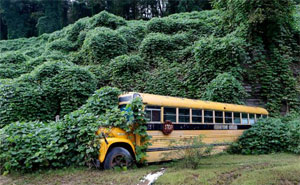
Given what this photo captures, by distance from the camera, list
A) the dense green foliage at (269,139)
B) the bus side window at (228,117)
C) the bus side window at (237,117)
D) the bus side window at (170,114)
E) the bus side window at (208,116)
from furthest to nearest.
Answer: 1. the bus side window at (237,117)
2. the bus side window at (228,117)
3. the dense green foliage at (269,139)
4. the bus side window at (208,116)
5. the bus side window at (170,114)

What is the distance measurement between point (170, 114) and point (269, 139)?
16.2 feet

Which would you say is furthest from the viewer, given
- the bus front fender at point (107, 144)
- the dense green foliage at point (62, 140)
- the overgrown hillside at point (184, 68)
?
the overgrown hillside at point (184, 68)

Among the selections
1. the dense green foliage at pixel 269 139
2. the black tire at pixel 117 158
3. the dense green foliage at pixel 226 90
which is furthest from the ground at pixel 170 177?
the dense green foliage at pixel 226 90

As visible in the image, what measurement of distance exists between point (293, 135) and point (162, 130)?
5.80m

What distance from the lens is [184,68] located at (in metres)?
17.0

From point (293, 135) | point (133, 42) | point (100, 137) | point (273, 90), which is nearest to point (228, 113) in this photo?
point (293, 135)

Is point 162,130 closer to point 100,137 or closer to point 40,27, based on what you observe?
point 100,137

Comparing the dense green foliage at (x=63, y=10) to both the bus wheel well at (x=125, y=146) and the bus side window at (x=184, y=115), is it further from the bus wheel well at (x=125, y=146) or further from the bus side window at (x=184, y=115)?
the bus wheel well at (x=125, y=146)

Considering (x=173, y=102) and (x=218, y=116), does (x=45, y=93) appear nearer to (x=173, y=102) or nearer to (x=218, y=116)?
(x=173, y=102)

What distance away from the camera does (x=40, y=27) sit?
40781 mm

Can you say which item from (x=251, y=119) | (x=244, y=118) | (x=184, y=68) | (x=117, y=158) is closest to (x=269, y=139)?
(x=244, y=118)

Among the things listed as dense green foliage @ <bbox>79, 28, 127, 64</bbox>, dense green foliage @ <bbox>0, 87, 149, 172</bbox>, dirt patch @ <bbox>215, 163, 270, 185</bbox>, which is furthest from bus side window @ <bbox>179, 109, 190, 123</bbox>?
dense green foliage @ <bbox>79, 28, 127, 64</bbox>

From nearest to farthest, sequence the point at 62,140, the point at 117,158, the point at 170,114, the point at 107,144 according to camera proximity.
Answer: the point at 107,144
the point at 62,140
the point at 117,158
the point at 170,114

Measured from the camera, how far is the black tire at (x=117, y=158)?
6715 mm
